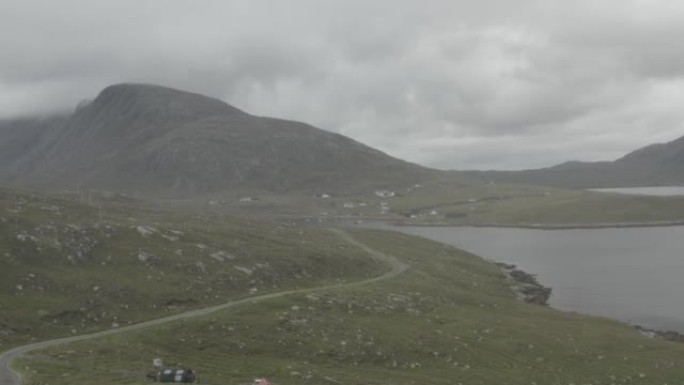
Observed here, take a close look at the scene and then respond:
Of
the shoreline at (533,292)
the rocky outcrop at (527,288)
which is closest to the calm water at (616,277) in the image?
the rocky outcrop at (527,288)

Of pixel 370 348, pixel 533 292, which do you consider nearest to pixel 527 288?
pixel 533 292

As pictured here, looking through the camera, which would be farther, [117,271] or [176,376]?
[117,271]

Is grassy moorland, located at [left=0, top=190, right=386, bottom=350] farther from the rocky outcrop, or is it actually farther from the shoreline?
the shoreline

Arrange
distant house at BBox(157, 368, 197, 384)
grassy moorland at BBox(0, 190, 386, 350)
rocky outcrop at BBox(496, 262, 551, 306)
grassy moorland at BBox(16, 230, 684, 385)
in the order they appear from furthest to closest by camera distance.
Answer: rocky outcrop at BBox(496, 262, 551, 306) < grassy moorland at BBox(0, 190, 386, 350) < grassy moorland at BBox(16, 230, 684, 385) < distant house at BBox(157, 368, 197, 384)

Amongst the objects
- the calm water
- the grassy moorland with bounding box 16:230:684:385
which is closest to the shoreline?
the calm water

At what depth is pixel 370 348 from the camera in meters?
55.6

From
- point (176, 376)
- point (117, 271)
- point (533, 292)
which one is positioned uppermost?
point (117, 271)

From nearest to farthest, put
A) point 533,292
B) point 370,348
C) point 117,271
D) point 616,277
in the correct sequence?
point 370,348 < point 117,271 < point 533,292 < point 616,277

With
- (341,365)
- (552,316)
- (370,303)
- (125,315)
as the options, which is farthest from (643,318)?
(125,315)

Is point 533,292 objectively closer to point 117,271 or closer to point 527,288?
point 527,288

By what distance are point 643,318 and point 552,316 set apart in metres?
18.0

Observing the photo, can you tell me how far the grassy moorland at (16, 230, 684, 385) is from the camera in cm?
4600

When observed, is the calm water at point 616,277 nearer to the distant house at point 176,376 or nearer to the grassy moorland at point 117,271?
the grassy moorland at point 117,271

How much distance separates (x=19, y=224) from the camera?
7644cm
